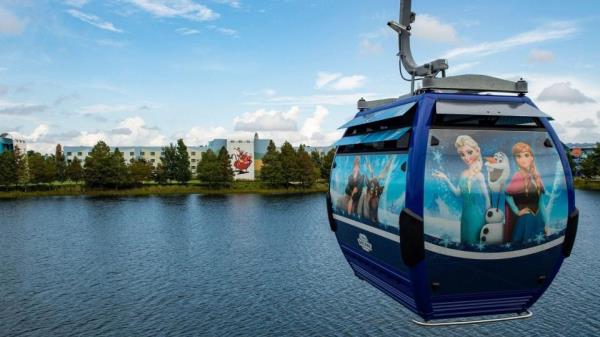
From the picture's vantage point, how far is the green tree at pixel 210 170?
114m

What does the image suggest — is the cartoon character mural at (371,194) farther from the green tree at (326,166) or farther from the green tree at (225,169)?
the green tree at (326,166)

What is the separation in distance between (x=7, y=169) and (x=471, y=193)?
123298mm

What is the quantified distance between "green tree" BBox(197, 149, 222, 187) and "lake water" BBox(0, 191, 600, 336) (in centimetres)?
4698

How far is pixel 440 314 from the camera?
25.5 feet

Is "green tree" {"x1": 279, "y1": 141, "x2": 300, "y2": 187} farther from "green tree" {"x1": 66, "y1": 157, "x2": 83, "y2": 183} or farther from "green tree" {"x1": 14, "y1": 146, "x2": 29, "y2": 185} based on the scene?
"green tree" {"x1": 14, "y1": 146, "x2": 29, "y2": 185}

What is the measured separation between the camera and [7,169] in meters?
109

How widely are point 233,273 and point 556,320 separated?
929 inches

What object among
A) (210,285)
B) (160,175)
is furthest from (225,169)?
(210,285)

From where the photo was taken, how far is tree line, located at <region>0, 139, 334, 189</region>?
365ft

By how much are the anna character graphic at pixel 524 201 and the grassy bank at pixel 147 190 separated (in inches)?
4083

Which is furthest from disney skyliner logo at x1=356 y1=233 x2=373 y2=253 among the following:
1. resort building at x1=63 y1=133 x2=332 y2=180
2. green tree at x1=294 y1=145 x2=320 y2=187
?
resort building at x1=63 y1=133 x2=332 y2=180

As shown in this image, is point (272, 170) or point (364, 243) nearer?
point (364, 243)

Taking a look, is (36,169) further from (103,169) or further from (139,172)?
(139,172)

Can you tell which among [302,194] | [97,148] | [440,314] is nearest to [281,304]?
[440,314]
